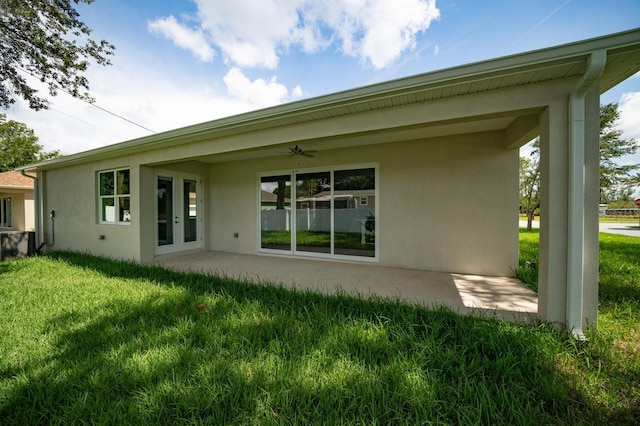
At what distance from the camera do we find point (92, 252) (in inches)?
267

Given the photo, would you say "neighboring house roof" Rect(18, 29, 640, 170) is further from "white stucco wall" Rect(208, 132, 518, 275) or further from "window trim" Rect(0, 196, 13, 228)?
"window trim" Rect(0, 196, 13, 228)

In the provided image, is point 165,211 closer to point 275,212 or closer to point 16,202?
point 275,212

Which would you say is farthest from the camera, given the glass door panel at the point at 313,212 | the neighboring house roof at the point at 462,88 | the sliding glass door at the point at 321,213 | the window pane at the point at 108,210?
the window pane at the point at 108,210

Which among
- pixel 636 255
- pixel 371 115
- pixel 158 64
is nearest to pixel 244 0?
pixel 158 64

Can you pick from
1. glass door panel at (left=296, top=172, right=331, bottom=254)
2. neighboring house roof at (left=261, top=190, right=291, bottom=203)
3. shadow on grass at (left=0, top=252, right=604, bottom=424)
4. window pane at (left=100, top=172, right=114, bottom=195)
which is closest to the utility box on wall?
window pane at (left=100, top=172, right=114, bottom=195)

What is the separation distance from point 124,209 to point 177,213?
116 cm

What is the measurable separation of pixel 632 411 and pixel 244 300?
3.57 metres

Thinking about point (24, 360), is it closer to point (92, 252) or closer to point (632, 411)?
point (632, 411)

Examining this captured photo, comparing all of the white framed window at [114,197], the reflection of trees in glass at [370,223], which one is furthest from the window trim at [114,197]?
the reflection of trees in glass at [370,223]

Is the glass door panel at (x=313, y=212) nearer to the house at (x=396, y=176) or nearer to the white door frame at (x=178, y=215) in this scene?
the house at (x=396, y=176)

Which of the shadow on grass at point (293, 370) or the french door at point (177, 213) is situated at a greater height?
the french door at point (177, 213)

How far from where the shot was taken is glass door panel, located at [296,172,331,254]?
617 centimetres

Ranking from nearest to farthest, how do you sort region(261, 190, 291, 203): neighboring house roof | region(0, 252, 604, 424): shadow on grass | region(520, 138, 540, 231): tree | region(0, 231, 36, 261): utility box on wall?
1. region(0, 252, 604, 424): shadow on grass
2. region(0, 231, 36, 261): utility box on wall
3. region(261, 190, 291, 203): neighboring house roof
4. region(520, 138, 540, 231): tree

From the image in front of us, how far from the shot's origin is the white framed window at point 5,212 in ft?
45.9
